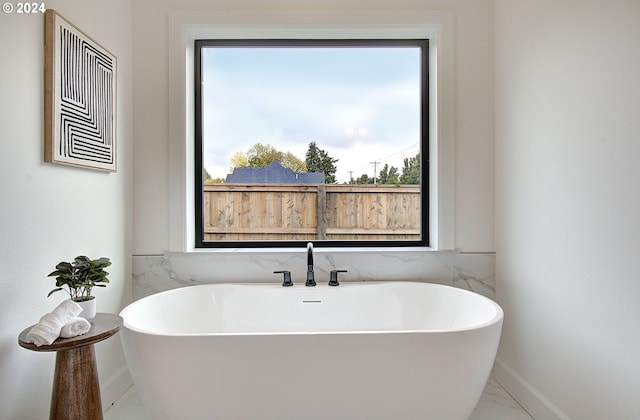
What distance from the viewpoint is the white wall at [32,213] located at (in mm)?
1199

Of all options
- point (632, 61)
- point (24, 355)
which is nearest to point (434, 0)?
point (632, 61)

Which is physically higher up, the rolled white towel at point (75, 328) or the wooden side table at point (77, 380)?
the rolled white towel at point (75, 328)

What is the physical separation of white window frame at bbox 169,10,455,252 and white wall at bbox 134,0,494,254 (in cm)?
4

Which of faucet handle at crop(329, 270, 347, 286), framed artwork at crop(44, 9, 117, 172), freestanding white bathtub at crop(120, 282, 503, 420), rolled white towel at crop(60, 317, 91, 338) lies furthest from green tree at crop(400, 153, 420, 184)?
rolled white towel at crop(60, 317, 91, 338)

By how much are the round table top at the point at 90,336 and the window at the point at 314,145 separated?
3.26 ft

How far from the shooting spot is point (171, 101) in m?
2.05

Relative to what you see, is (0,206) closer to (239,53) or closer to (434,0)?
(239,53)

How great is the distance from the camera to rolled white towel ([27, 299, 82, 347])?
108 centimetres

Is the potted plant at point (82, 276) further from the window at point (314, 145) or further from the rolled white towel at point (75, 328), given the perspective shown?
the window at point (314, 145)

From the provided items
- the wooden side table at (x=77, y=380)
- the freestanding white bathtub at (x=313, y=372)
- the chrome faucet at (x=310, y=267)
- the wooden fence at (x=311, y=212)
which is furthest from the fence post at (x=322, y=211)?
the wooden side table at (x=77, y=380)

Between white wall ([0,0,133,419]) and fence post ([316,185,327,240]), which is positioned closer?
white wall ([0,0,133,419])

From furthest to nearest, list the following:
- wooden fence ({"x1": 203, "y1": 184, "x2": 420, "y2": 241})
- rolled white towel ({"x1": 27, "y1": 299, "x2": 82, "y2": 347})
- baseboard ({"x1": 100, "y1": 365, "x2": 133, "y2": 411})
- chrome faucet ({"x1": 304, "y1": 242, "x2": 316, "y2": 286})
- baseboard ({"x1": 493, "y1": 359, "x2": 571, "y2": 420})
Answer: wooden fence ({"x1": 203, "y1": 184, "x2": 420, "y2": 241}) < chrome faucet ({"x1": 304, "y1": 242, "x2": 316, "y2": 286}) < baseboard ({"x1": 100, "y1": 365, "x2": 133, "y2": 411}) < baseboard ({"x1": 493, "y1": 359, "x2": 571, "y2": 420}) < rolled white towel ({"x1": 27, "y1": 299, "x2": 82, "y2": 347})

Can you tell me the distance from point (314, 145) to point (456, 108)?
938mm

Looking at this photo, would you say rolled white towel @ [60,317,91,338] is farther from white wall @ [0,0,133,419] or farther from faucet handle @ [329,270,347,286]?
faucet handle @ [329,270,347,286]
